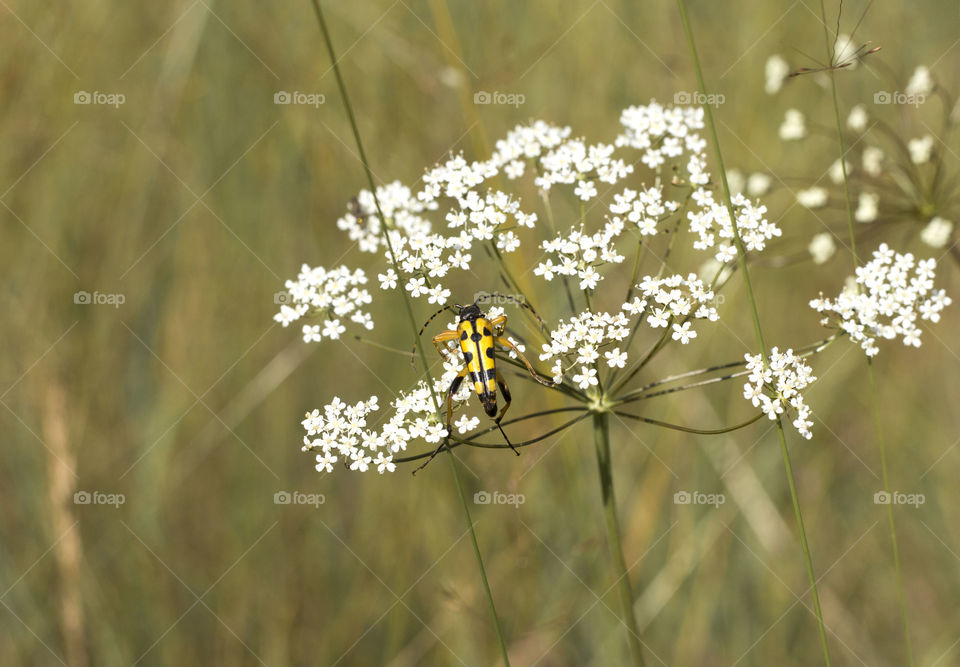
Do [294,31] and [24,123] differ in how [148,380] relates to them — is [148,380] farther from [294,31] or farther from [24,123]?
[294,31]

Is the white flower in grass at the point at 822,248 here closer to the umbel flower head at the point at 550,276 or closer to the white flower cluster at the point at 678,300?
the umbel flower head at the point at 550,276

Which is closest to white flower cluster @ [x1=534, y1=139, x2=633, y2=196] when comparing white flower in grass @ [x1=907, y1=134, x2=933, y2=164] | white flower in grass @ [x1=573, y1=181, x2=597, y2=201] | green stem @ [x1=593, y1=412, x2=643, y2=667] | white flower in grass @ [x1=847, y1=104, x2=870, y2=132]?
white flower in grass @ [x1=573, y1=181, x2=597, y2=201]

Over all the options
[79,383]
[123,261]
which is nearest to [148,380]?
[79,383]

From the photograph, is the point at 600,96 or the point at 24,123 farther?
the point at 600,96

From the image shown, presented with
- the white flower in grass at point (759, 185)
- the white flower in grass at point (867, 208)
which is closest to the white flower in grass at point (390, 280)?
the white flower in grass at point (759, 185)

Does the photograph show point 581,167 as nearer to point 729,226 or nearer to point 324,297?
point 729,226

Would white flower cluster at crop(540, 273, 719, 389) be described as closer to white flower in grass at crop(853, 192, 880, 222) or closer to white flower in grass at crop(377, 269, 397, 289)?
white flower in grass at crop(377, 269, 397, 289)
